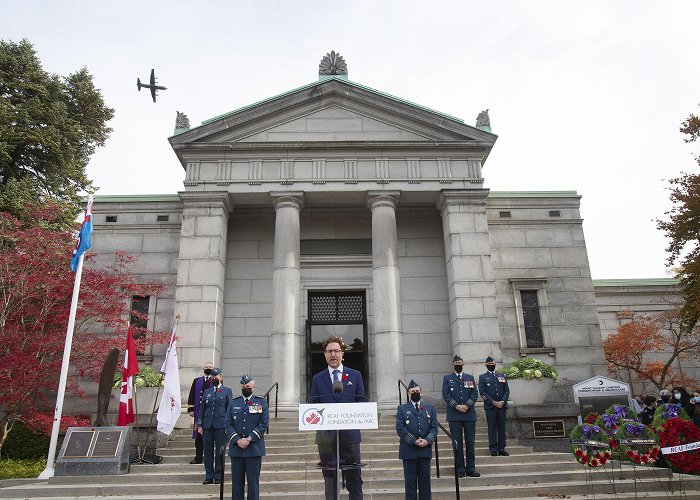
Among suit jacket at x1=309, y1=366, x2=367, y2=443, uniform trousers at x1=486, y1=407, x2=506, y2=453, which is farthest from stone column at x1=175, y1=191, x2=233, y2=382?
suit jacket at x1=309, y1=366, x2=367, y2=443

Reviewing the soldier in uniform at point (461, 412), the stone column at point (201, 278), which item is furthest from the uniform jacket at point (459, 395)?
the stone column at point (201, 278)

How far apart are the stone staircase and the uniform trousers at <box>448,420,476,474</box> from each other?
265mm

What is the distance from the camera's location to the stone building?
56.5 feet

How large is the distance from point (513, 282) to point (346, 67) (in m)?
9.86

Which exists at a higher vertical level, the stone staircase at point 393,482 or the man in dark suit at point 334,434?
the man in dark suit at point 334,434

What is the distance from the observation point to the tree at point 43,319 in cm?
1387

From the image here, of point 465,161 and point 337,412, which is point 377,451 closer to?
point 337,412

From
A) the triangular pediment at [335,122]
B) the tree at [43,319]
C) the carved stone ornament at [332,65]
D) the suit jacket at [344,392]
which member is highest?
the carved stone ornament at [332,65]

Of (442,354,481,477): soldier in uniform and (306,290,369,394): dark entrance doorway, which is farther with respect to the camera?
(306,290,369,394): dark entrance doorway

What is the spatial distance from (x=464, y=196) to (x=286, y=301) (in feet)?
22.3

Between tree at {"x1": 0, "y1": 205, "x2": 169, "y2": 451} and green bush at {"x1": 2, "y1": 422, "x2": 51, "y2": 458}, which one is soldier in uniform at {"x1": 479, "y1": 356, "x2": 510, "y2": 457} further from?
green bush at {"x1": 2, "y1": 422, "x2": 51, "y2": 458}

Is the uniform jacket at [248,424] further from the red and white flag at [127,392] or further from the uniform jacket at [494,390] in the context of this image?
the uniform jacket at [494,390]

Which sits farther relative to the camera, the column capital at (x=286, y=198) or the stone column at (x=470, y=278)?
the column capital at (x=286, y=198)

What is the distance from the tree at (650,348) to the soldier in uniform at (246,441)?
24.2 m
